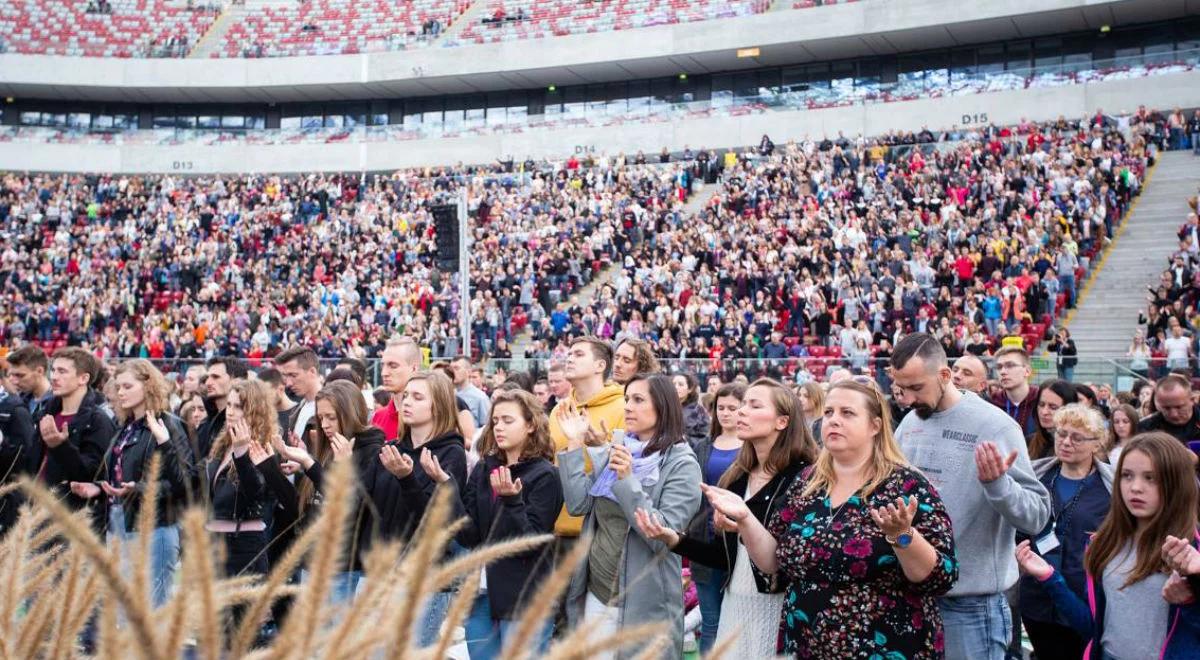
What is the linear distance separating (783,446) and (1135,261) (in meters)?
18.2

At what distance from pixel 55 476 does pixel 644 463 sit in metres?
3.73

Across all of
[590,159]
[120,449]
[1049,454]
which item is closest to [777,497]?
[1049,454]

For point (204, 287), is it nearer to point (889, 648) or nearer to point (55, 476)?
point (55, 476)

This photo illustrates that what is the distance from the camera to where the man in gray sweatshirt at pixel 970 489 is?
3.95 metres

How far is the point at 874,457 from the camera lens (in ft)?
11.8

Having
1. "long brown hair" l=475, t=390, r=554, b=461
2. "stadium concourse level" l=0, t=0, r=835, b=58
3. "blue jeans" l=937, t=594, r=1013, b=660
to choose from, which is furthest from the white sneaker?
"stadium concourse level" l=0, t=0, r=835, b=58

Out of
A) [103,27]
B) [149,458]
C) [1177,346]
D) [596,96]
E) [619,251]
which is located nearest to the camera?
[149,458]

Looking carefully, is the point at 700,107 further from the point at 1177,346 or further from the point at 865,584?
the point at 865,584

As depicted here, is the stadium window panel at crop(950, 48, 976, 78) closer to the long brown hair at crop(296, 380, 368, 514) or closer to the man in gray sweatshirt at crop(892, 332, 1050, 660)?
the long brown hair at crop(296, 380, 368, 514)

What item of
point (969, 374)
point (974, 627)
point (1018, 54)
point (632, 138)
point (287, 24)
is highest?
point (287, 24)

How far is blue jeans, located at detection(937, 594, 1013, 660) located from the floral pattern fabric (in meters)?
0.62

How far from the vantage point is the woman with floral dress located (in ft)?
10.8

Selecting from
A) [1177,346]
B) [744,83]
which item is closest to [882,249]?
→ [1177,346]

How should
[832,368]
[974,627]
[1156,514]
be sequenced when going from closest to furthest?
[1156,514] < [974,627] < [832,368]
